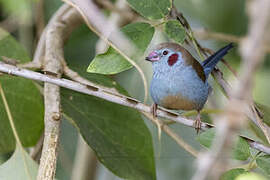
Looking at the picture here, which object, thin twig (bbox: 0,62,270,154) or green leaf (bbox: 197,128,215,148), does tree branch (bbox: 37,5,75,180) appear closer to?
thin twig (bbox: 0,62,270,154)

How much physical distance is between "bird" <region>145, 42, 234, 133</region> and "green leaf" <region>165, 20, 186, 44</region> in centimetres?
32

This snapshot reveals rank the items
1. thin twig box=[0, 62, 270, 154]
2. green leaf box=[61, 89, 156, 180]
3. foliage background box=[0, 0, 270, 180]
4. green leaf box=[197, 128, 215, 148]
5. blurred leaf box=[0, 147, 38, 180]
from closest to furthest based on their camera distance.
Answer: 1. green leaf box=[197, 128, 215, 148]
2. thin twig box=[0, 62, 270, 154]
3. blurred leaf box=[0, 147, 38, 180]
4. green leaf box=[61, 89, 156, 180]
5. foliage background box=[0, 0, 270, 180]

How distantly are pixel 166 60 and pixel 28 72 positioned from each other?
60 cm

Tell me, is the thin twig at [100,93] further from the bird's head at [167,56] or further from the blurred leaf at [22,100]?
the bird's head at [167,56]

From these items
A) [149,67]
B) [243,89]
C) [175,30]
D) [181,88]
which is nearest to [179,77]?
[181,88]

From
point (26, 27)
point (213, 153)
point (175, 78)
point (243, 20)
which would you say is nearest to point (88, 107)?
point (175, 78)

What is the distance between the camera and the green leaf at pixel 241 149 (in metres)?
1.00

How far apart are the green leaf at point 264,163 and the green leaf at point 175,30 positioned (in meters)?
0.34

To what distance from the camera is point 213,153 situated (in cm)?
36

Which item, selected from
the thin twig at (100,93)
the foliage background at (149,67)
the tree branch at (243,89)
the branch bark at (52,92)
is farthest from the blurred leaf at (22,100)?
the tree branch at (243,89)

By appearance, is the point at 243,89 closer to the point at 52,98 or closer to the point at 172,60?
the point at 52,98

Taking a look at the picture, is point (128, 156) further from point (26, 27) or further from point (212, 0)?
point (212, 0)

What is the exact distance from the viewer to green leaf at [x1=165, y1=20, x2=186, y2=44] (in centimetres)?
114

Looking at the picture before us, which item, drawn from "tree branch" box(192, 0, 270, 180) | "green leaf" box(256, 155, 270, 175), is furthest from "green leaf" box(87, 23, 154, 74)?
"tree branch" box(192, 0, 270, 180)
